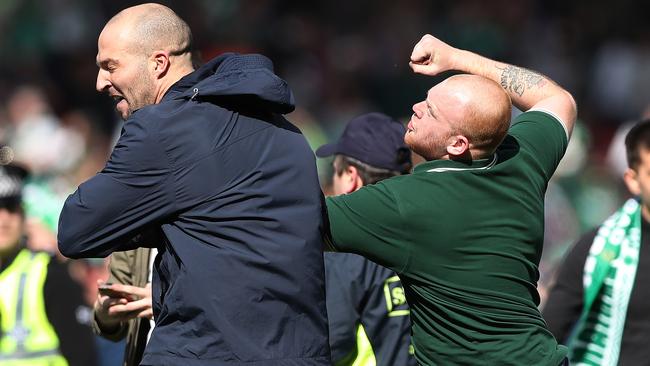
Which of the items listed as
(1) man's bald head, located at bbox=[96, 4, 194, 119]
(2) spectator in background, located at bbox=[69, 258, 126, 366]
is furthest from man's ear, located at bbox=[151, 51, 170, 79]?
(2) spectator in background, located at bbox=[69, 258, 126, 366]

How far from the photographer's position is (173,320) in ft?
13.0

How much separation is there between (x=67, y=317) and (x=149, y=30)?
2414 mm

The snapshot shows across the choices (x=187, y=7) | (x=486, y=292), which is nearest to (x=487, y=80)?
(x=486, y=292)

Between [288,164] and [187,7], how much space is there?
11.0 metres

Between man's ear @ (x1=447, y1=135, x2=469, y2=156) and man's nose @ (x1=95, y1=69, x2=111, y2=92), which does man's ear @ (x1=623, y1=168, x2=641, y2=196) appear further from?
man's nose @ (x1=95, y1=69, x2=111, y2=92)

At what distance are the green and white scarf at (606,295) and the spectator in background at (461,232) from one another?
4.33ft

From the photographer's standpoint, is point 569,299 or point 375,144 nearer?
point 375,144

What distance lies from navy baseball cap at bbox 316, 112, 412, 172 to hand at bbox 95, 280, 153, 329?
3.49 ft

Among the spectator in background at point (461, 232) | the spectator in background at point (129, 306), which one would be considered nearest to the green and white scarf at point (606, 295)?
the spectator in background at point (461, 232)

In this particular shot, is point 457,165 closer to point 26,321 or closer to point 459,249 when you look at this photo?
point 459,249

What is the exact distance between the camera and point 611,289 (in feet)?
18.0

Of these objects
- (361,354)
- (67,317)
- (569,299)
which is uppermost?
(361,354)

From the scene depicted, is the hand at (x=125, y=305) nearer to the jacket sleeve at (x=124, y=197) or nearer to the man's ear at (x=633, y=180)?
the jacket sleeve at (x=124, y=197)

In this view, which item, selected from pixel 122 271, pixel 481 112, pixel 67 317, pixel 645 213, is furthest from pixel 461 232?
pixel 67 317
